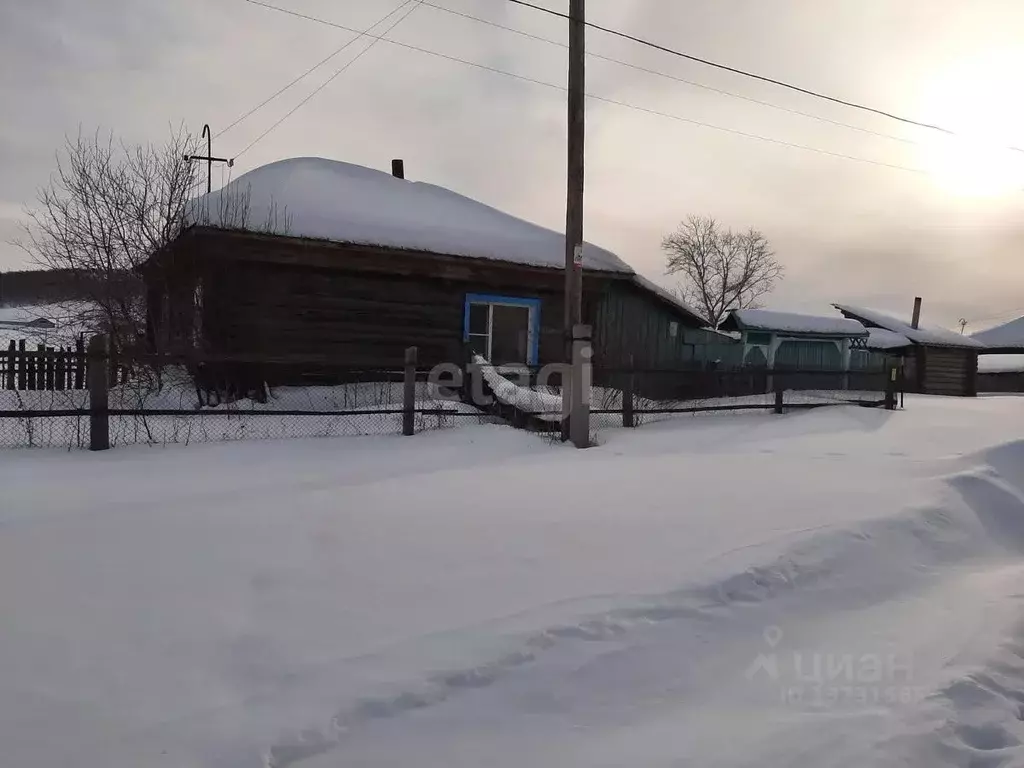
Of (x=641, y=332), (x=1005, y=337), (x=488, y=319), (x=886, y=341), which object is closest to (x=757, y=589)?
(x=488, y=319)

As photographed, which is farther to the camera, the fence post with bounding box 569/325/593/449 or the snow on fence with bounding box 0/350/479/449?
the fence post with bounding box 569/325/593/449

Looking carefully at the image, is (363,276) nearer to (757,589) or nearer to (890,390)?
(757,589)

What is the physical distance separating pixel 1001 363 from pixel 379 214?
146 ft

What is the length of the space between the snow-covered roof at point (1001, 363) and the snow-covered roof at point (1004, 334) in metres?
6.42

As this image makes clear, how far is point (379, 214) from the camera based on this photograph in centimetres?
1227

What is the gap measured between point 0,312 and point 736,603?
57.9 m

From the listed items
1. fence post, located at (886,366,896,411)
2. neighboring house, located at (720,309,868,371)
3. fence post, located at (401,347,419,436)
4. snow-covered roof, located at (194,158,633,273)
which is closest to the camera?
fence post, located at (401,347,419,436)

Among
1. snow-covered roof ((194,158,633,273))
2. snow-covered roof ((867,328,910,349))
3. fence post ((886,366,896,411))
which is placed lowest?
fence post ((886,366,896,411))

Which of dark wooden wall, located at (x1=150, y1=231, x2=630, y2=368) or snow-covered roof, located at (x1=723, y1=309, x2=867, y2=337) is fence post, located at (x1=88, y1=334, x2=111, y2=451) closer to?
dark wooden wall, located at (x1=150, y1=231, x2=630, y2=368)

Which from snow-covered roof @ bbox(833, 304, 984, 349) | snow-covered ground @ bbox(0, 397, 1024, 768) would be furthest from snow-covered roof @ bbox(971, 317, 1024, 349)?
snow-covered ground @ bbox(0, 397, 1024, 768)

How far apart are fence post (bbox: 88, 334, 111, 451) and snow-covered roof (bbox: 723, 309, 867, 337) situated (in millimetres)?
21519

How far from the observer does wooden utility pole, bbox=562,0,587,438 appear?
7906 millimetres

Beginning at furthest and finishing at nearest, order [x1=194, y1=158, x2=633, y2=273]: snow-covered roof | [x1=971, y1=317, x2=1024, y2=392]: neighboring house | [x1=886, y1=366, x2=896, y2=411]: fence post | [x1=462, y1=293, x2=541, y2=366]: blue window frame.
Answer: [x1=971, y1=317, x2=1024, y2=392]: neighboring house → [x1=886, y1=366, x2=896, y2=411]: fence post → [x1=462, y1=293, x2=541, y2=366]: blue window frame → [x1=194, y1=158, x2=633, y2=273]: snow-covered roof

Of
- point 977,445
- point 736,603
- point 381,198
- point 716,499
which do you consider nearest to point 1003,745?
point 736,603
